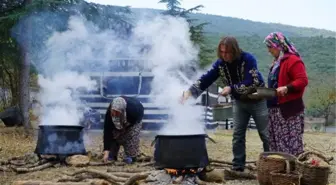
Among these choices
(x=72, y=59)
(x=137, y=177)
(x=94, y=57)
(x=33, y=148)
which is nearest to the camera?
(x=137, y=177)

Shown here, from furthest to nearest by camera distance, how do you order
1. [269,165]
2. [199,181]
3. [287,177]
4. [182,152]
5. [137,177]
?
[182,152] → [199,181] → [269,165] → [287,177] → [137,177]

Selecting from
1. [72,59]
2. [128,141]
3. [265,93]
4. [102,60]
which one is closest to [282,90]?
[265,93]

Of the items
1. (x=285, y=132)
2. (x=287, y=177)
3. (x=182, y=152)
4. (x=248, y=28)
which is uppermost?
(x=248, y=28)

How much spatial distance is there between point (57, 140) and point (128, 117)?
1082mm

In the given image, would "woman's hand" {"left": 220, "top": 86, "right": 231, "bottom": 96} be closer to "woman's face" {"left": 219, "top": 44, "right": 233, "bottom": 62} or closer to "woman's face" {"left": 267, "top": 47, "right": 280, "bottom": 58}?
"woman's face" {"left": 219, "top": 44, "right": 233, "bottom": 62}

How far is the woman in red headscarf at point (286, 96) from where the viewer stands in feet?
16.9

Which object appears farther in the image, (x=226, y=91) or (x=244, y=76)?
(x=244, y=76)

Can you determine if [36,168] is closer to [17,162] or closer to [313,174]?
[17,162]

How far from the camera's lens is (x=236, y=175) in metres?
5.64

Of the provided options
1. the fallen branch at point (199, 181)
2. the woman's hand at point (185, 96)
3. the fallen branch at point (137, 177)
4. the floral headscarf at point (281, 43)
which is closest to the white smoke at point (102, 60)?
the woman's hand at point (185, 96)

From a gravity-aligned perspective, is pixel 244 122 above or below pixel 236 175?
above

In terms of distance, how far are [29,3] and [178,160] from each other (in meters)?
6.36

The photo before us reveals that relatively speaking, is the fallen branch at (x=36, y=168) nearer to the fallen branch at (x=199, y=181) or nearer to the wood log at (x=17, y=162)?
the wood log at (x=17, y=162)

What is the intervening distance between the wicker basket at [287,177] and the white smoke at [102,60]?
294 cm
